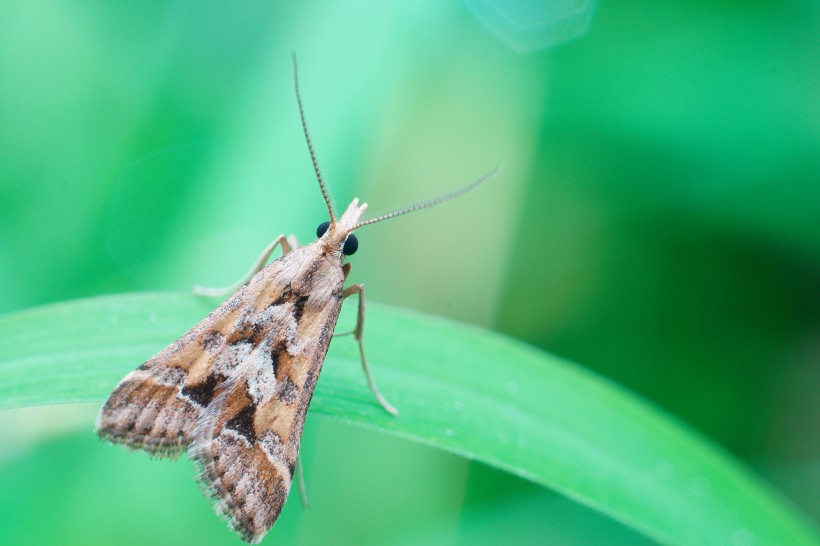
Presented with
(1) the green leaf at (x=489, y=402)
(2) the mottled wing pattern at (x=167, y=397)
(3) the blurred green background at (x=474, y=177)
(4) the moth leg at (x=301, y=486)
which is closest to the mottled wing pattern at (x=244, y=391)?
(2) the mottled wing pattern at (x=167, y=397)

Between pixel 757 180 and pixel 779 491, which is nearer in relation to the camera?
pixel 779 491

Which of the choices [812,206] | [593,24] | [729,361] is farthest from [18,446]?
[812,206]

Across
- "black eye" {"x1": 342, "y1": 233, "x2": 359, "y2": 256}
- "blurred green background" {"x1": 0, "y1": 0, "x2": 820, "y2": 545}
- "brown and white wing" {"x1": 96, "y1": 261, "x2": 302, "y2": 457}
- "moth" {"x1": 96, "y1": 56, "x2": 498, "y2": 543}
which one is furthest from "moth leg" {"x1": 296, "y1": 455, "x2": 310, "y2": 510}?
"black eye" {"x1": 342, "y1": 233, "x2": 359, "y2": 256}

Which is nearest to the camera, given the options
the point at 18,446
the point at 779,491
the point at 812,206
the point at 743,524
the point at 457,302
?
the point at 743,524

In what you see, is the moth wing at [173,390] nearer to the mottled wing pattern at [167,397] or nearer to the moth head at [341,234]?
the mottled wing pattern at [167,397]

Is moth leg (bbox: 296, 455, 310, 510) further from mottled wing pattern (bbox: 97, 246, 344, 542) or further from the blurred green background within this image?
mottled wing pattern (bbox: 97, 246, 344, 542)

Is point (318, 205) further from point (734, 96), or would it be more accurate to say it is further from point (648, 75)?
point (734, 96)

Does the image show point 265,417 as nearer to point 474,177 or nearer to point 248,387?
point 248,387
